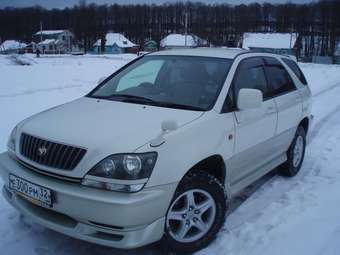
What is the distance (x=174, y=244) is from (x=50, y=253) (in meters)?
1.06

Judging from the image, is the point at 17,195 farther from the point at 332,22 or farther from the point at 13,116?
the point at 332,22

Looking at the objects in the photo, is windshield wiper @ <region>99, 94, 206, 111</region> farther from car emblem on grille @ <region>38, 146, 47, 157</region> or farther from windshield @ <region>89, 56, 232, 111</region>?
car emblem on grille @ <region>38, 146, 47, 157</region>

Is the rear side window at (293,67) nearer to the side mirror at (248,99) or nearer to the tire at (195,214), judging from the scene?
the side mirror at (248,99)

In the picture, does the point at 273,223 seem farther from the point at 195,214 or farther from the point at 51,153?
the point at 51,153

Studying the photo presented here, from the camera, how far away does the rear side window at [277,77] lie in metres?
4.47

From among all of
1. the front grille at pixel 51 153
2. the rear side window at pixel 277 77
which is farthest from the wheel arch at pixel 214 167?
the rear side window at pixel 277 77

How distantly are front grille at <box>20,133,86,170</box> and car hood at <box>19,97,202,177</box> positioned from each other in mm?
40

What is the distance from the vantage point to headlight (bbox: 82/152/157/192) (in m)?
2.64

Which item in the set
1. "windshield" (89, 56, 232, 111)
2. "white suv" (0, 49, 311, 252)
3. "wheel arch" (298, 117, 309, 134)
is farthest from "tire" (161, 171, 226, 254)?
"wheel arch" (298, 117, 309, 134)

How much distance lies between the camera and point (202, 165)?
10.8 feet

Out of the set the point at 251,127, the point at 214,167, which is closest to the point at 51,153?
the point at 214,167

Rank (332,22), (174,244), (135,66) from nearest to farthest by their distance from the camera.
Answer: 1. (174,244)
2. (135,66)
3. (332,22)

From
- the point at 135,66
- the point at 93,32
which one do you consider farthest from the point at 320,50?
the point at 135,66

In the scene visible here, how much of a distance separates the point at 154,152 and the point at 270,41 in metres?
72.3
